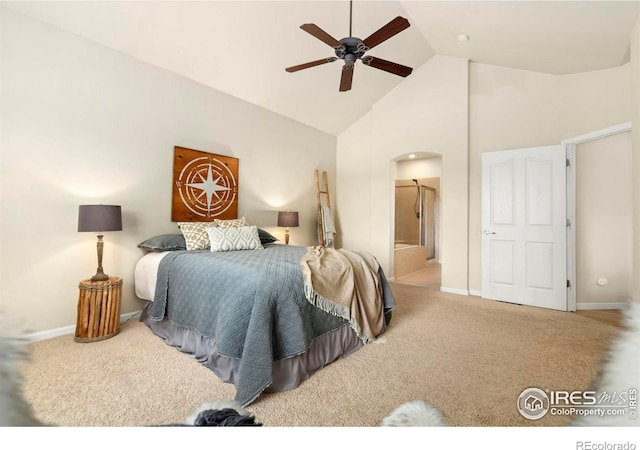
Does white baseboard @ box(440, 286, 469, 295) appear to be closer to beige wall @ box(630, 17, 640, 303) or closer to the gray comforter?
beige wall @ box(630, 17, 640, 303)

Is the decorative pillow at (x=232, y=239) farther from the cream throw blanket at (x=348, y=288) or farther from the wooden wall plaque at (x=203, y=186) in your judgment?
the cream throw blanket at (x=348, y=288)

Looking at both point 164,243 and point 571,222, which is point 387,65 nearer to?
point 164,243

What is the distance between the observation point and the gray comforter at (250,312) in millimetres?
1521

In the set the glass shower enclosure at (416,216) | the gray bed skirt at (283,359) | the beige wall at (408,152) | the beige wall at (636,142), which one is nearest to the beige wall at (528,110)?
the beige wall at (408,152)

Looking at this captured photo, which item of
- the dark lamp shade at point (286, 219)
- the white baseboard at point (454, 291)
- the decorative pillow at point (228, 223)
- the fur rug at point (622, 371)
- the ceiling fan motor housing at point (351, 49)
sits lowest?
the white baseboard at point (454, 291)

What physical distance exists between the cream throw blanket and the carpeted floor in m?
0.20

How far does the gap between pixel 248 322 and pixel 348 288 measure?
0.83m

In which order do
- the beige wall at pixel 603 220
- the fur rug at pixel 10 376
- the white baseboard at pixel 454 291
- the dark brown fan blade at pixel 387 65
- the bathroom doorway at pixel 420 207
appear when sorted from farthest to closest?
the bathroom doorway at pixel 420 207, the white baseboard at pixel 454 291, the beige wall at pixel 603 220, the dark brown fan blade at pixel 387 65, the fur rug at pixel 10 376

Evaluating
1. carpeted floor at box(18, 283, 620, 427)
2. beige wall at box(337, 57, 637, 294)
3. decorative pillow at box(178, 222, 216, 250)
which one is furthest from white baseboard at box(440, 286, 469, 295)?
decorative pillow at box(178, 222, 216, 250)

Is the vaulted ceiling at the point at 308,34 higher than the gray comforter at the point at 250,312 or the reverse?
higher

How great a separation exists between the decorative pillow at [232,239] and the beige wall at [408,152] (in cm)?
246

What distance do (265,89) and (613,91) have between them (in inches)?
152
